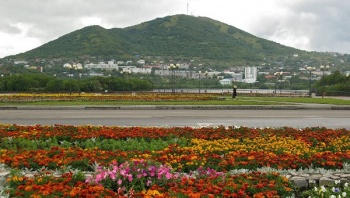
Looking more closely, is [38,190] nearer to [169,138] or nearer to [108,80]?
[169,138]

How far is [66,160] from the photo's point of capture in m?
8.35

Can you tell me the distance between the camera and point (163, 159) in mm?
8664

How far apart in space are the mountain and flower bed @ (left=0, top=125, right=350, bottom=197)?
128 meters

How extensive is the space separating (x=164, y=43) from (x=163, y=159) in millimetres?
159175

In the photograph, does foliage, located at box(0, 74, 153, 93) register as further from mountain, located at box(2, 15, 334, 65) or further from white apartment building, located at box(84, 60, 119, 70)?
mountain, located at box(2, 15, 334, 65)

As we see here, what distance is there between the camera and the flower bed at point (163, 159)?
21.5 ft

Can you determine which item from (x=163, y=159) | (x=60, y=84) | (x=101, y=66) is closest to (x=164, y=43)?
(x=101, y=66)

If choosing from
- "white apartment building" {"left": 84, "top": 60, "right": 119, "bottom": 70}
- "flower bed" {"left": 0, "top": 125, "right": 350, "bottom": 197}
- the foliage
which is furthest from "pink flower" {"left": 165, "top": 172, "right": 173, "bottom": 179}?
"white apartment building" {"left": 84, "top": 60, "right": 119, "bottom": 70}

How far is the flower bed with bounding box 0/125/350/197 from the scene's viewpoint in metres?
6.54

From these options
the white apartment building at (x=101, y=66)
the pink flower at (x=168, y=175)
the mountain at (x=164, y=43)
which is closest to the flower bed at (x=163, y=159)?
the pink flower at (x=168, y=175)

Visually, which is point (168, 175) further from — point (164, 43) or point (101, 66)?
point (164, 43)

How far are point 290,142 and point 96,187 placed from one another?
6637 mm

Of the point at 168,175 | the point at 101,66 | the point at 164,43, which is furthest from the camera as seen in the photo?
the point at 164,43

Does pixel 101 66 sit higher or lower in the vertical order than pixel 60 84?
higher
